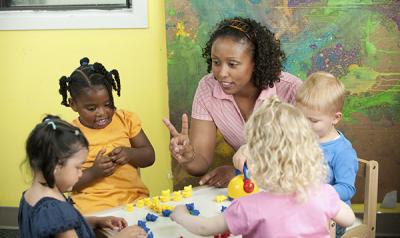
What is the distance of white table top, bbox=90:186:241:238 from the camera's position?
154 centimetres

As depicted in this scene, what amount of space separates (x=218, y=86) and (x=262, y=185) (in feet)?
3.30

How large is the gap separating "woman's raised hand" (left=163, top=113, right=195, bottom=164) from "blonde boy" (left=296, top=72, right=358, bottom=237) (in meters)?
0.41

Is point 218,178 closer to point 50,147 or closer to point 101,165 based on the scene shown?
point 101,165

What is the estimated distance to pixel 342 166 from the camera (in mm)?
1716

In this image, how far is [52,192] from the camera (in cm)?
143

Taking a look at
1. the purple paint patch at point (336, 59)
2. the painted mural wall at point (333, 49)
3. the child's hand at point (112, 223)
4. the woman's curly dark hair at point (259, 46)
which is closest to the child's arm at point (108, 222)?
the child's hand at point (112, 223)

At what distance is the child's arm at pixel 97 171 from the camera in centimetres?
200

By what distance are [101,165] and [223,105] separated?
1.95 ft

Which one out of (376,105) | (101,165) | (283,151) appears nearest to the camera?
(283,151)

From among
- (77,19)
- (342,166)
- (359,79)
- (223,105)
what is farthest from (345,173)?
(77,19)

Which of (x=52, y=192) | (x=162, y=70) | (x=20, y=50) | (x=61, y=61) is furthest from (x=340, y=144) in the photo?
(x=20, y=50)

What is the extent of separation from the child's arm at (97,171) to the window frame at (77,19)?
3.14ft

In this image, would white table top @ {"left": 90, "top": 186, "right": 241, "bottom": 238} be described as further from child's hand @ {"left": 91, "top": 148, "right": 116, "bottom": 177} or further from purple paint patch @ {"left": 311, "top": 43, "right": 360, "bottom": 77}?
purple paint patch @ {"left": 311, "top": 43, "right": 360, "bottom": 77}

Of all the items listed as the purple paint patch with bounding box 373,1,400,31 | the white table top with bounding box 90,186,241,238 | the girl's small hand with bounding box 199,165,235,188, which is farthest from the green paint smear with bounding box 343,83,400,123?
the white table top with bounding box 90,186,241,238
